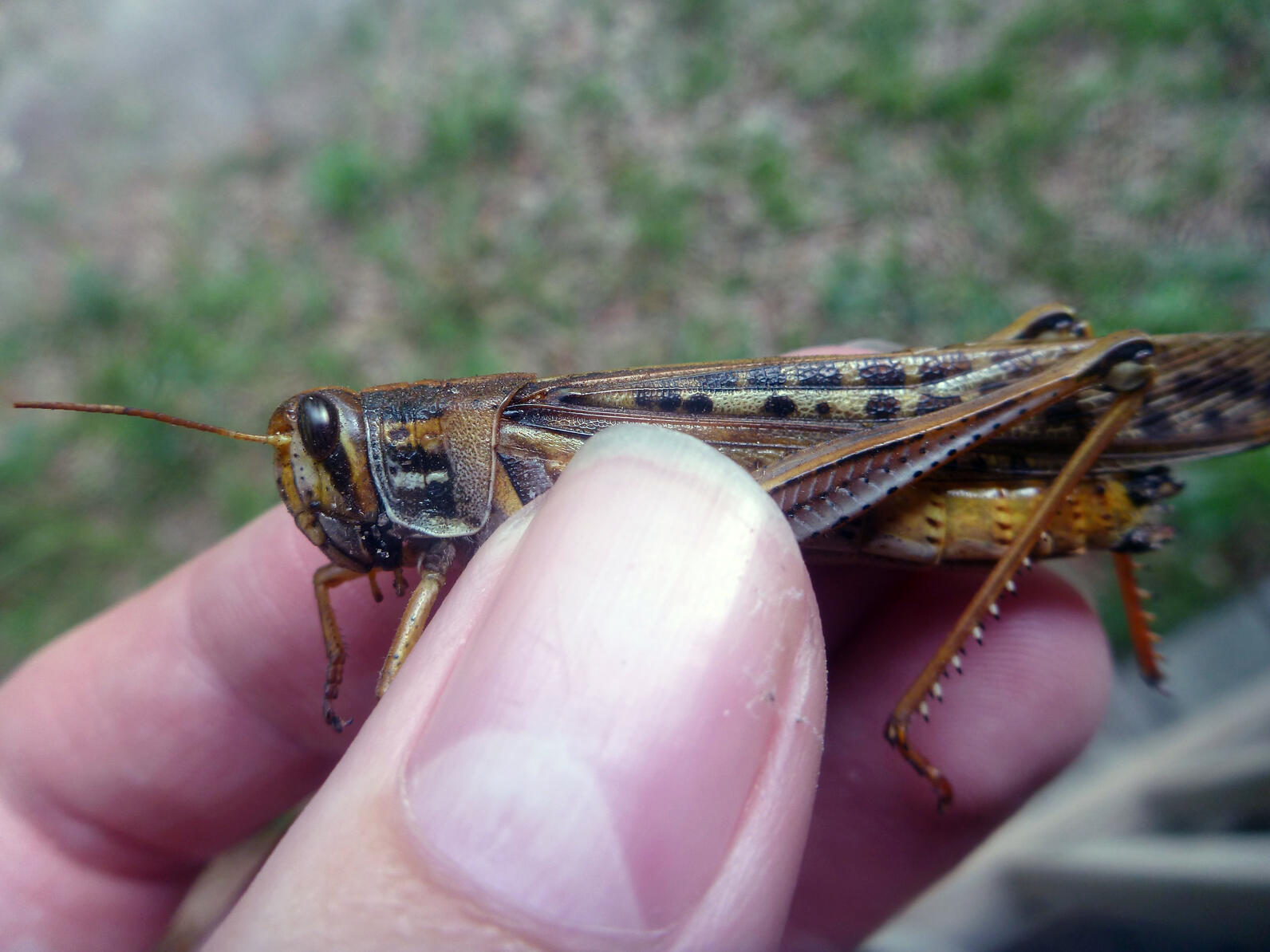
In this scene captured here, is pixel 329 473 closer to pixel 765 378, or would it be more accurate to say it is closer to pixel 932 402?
pixel 765 378

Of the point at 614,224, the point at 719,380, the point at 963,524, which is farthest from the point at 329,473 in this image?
the point at 614,224

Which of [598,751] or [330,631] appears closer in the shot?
[598,751]

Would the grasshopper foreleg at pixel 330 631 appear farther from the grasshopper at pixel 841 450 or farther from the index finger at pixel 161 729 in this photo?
the index finger at pixel 161 729

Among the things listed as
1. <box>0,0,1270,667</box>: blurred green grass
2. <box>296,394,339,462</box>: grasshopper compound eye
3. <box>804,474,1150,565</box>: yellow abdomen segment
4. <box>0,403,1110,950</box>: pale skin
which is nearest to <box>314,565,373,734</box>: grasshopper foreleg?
<box>296,394,339,462</box>: grasshopper compound eye

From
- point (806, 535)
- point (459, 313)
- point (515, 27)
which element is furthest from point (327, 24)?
point (806, 535)

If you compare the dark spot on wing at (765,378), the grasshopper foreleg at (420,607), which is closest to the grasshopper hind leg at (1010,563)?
the dark spot on wing at (765,378)

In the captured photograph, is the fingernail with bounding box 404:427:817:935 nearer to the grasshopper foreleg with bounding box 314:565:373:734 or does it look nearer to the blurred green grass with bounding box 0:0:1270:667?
the grasshopper foreleg with bounding box 314:565:373:734

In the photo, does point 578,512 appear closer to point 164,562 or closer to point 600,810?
point 600,810

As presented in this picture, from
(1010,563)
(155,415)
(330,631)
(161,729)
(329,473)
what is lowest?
(161,729)
